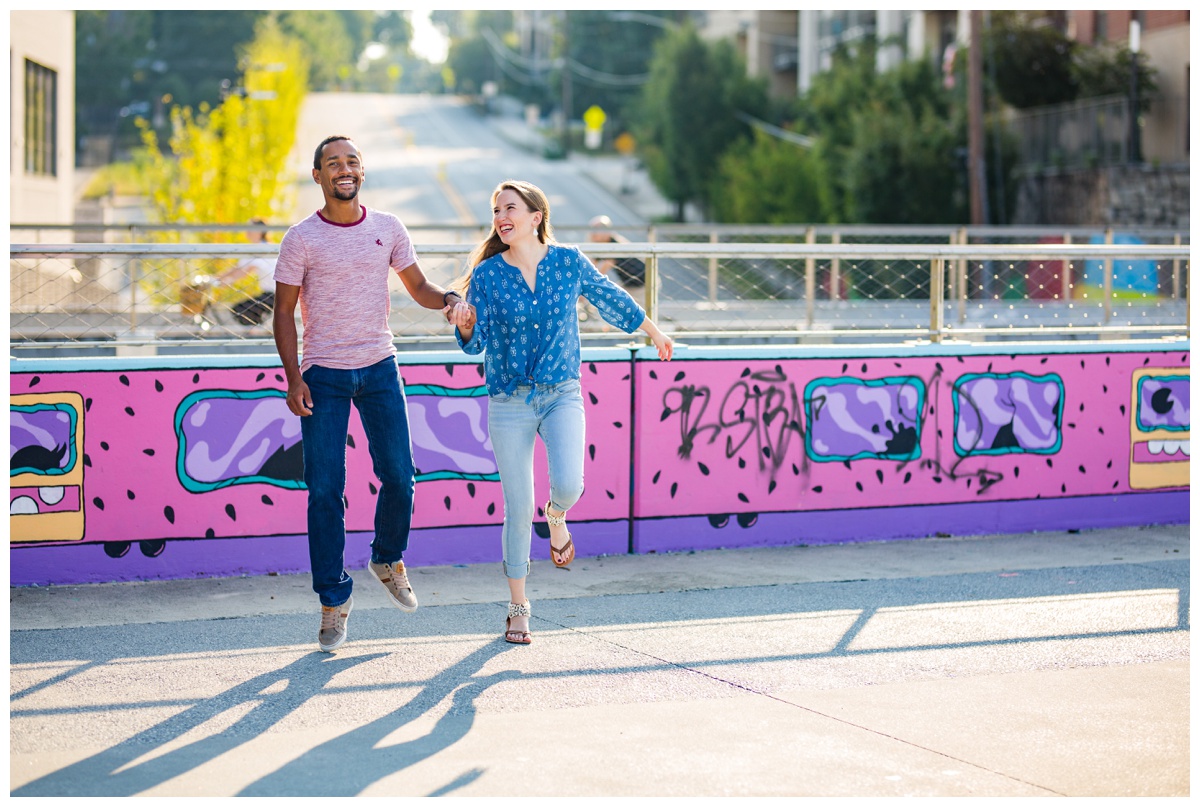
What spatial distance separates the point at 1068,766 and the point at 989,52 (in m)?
33.1

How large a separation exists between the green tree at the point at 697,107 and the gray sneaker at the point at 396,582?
1564 inches

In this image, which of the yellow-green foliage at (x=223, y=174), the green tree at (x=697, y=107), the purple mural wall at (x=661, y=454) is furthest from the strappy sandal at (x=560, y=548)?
the green tree at (x=697, y=107)

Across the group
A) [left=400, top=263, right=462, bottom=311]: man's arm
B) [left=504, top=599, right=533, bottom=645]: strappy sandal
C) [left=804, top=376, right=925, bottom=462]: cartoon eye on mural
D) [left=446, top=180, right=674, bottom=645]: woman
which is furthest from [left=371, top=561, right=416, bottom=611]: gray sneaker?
[left=804, top=376, right=925, bottom=462]: cartoon eye on mural

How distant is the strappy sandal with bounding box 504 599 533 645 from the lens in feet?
18.1

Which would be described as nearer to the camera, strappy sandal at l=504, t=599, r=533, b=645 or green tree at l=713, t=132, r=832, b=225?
strappy sandal at l=504, t=599, r=533, b=645

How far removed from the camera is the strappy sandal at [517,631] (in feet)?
18.1

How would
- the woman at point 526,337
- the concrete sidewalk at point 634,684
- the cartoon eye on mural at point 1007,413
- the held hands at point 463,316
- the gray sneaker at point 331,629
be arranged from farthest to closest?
1. the cartoon eye on mural at point 1007,413
2. the gray sneaker at point 331,629
3. the woman at point 526,337
4. the held hands at point 463,316
5. the concrete sidewalk at point 634,684

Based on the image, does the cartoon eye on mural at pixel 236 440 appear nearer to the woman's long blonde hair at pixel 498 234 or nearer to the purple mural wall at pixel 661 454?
the purple mural wall at pixel 661 454

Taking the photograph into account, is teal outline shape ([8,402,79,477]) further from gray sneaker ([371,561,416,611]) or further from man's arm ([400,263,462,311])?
man's arm ([400,263,462,311])

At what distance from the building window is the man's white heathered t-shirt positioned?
25137mm

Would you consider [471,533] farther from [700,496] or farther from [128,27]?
[128,27]
